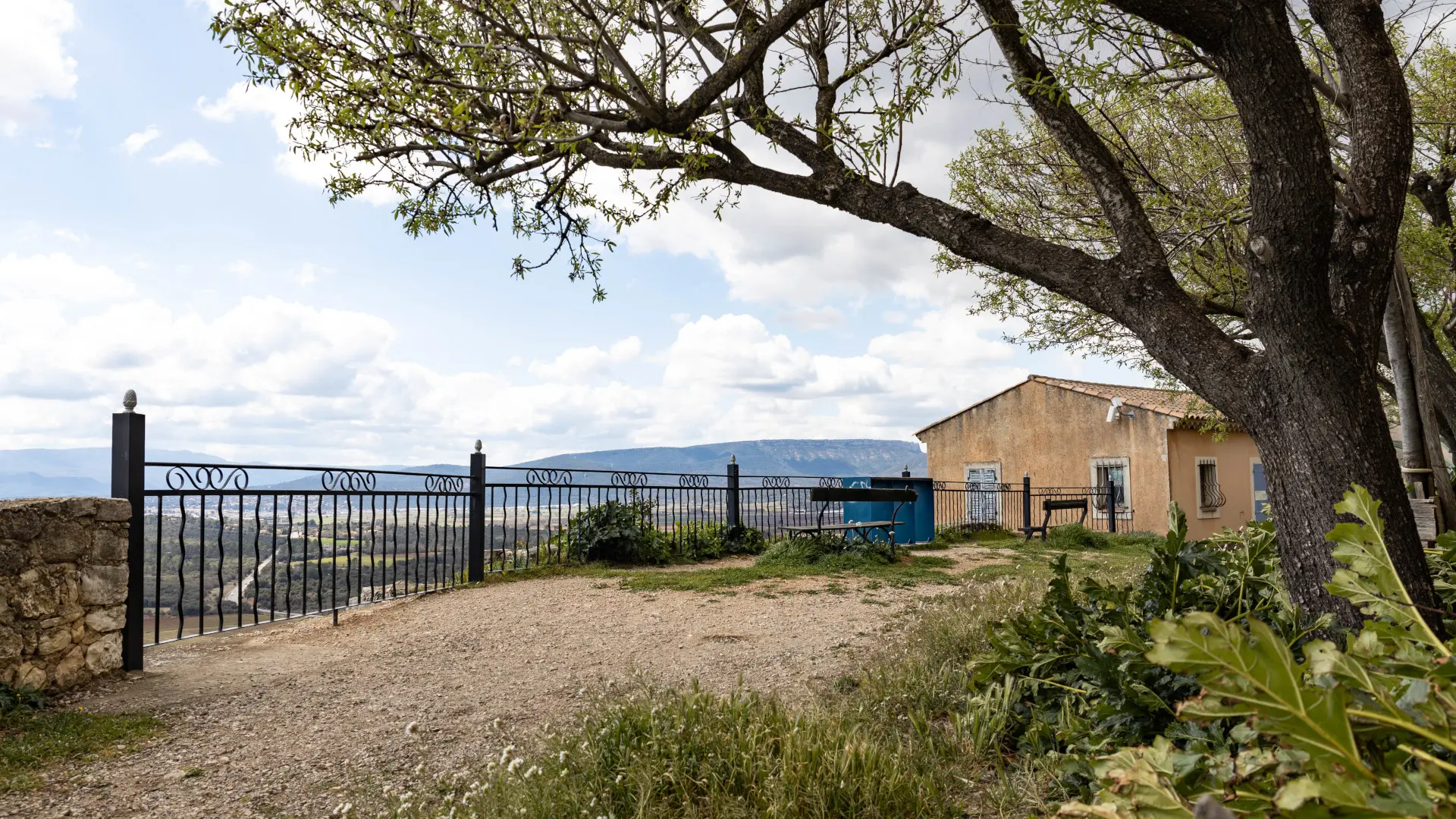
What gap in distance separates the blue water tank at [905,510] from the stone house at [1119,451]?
11.4 feet

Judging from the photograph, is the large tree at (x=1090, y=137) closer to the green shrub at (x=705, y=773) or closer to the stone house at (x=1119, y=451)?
the green shrub at (x=705, y=773)

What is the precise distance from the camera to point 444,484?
8.31 meters

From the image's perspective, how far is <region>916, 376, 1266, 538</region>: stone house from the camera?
1844 centimetres

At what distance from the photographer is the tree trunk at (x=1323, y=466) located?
2895mm

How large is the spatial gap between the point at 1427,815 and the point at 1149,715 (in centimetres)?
168

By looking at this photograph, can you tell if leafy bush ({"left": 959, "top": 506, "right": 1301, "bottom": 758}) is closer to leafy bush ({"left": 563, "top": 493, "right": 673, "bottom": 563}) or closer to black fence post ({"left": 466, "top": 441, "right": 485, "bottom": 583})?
black fence post ({"left": 466, "top": 441, "right": 485, "bottom": 583})

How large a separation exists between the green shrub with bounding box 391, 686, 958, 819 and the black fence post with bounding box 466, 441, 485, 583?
5733 millimetres

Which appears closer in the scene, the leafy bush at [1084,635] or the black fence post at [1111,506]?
the leafy bush at [1084,635]

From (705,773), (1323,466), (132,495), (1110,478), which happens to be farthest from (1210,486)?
(132,495)

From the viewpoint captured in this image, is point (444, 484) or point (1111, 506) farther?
point (1111, 506)

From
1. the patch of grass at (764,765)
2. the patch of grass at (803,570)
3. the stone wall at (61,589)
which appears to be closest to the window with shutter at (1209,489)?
the patch of grass at (803,570)

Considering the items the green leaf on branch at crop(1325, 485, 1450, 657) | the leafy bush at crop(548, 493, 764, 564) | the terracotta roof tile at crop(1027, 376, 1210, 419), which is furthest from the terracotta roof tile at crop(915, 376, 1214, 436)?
the green leaf on branch at crop(1325, 485, 1450, 657)

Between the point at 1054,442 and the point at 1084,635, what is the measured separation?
751 inches

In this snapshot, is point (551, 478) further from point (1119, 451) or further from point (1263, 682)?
point (1119, 451)
